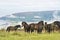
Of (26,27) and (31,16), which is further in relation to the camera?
(31,16)

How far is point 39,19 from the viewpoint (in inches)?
395

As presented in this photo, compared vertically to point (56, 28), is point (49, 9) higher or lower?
higher

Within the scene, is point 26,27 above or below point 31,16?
below

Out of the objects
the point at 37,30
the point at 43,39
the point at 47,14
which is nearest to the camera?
the point at 43,39

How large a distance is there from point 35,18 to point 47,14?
548 millimetres

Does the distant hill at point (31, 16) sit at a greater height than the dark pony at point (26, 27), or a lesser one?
greater

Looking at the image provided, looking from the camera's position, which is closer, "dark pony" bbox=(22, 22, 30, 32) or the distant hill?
"dark pony" bbox=(22, 22, 30, 32)

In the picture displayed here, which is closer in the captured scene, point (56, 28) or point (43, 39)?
point (43, 39)

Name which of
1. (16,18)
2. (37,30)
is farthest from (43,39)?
(16,18)

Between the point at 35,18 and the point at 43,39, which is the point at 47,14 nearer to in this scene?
the point at 35,18

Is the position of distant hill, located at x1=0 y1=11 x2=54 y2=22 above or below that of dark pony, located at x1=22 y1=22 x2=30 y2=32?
above

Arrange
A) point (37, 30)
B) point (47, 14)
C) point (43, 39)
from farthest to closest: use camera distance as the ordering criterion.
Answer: point (47, 14), point (37, 30), point (43, 39)

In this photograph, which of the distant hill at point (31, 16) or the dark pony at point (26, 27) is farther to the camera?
the distant hill at point (31, 16)

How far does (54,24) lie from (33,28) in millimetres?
913
